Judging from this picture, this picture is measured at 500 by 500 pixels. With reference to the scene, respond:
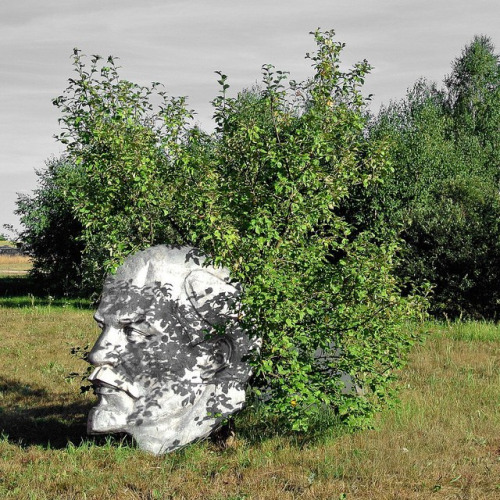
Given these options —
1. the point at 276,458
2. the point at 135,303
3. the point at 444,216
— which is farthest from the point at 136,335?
the point at 444,216

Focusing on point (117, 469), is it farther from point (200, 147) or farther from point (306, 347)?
point (200, 147)

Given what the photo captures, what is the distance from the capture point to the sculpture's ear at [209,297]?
8656mm

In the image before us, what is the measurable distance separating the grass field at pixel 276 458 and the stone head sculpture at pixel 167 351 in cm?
48

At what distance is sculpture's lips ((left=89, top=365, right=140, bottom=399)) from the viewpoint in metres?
8.41

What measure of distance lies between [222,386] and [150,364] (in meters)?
0.94

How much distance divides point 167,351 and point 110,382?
2.53ft

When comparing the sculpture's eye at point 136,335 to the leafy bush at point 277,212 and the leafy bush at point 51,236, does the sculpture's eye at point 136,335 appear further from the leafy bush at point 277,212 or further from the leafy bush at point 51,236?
the leafy bush at point 51,236

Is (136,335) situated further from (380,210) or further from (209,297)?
(380,210)

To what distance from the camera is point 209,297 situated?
868 centimetres

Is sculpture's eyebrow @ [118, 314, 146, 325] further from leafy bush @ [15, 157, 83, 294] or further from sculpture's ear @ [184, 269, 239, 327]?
leafy bush @ [15, 157, 83, 294]

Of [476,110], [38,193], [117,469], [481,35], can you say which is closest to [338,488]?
[117,469]

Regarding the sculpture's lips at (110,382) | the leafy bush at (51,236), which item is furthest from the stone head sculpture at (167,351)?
the leafy bush at (51,236)

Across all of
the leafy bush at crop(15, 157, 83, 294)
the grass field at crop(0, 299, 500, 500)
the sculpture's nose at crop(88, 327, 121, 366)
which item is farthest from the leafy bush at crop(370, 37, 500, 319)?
the leafy bush at crop(15, 157, 83, 294)

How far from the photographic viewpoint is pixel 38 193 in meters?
32.1
